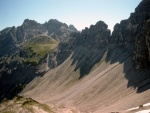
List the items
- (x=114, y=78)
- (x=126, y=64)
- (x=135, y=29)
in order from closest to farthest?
1. (x=114, y=78)
2. (x=126, y=64)
3. (x=135, y=29)

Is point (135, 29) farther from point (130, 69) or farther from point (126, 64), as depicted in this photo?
point (130, 69)

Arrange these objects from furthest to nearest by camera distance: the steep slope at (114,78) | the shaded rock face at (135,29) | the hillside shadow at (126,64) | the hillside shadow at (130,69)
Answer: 1. the shaded rock face at (135,29)
2. the hillside shadow at (126,64)
3. the hillside shadow at (130,69)
4. the steep slope at (114,78)

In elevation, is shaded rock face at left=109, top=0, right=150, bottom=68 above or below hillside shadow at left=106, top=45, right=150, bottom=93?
above

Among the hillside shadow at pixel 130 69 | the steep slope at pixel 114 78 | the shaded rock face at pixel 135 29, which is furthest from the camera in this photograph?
the shaded rock face at pixel 135 29

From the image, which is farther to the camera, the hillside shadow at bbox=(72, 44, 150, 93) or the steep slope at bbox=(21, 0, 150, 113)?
the hillside shadow at bbox=(72, 44, 150, 93)

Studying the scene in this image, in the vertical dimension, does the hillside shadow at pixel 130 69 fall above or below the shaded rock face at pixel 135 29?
below

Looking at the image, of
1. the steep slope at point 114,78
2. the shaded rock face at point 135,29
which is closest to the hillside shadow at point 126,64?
the steep slope at point 114,78

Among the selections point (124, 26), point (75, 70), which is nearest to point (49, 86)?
point (75, 70)

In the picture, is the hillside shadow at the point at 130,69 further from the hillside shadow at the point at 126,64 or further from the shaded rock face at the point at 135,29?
the shaded rock face at the point at 135,29

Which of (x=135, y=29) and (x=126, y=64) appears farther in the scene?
(x=135, y=29)

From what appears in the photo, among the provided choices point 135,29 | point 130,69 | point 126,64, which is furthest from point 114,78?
point 135,29

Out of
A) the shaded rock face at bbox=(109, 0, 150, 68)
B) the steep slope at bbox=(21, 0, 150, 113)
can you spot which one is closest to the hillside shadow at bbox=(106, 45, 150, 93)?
the steep slope at bbox=(21, 0, 150, 113)

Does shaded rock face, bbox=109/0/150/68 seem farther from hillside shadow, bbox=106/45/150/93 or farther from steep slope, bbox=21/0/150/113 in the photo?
hillside shadow, bbox=106/45/150/93

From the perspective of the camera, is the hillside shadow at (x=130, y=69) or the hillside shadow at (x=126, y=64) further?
the hillside shadow at (x=126, y=64)
